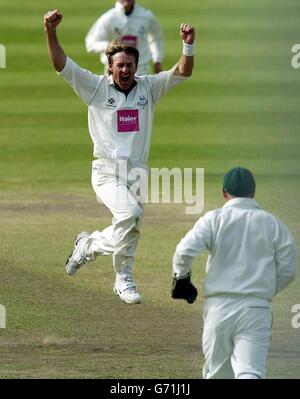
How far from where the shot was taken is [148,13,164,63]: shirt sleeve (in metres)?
18.5

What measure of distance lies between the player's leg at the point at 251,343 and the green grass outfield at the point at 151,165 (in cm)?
142

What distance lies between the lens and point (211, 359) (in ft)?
24.9

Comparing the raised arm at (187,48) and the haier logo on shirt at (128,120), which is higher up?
the raised arm at (187,48)

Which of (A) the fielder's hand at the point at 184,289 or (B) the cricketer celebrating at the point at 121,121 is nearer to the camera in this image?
(A) the fielder's hand at the point at 184,289

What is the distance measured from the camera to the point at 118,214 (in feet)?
32.1

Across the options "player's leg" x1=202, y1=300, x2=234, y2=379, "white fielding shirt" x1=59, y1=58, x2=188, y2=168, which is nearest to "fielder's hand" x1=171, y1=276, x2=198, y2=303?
"player's leg" x1=202, y1=300, x2=234, y2=379

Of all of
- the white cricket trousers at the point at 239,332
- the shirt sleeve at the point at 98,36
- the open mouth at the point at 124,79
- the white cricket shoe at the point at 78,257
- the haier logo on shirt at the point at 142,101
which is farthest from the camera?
the shirt sleeve at the point at 98,36

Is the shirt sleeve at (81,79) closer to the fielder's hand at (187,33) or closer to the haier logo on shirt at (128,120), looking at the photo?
the haier logo on shirt at (128,120)

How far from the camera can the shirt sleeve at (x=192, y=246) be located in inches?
287

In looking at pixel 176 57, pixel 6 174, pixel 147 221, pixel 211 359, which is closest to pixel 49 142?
pixel 6 174

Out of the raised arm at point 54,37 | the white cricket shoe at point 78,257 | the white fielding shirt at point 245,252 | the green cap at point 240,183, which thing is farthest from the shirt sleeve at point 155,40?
the white fielding shirt at point 245,252

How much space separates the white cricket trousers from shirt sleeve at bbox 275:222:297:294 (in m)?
0.21

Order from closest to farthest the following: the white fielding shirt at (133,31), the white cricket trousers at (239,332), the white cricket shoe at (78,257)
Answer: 1. the white cricket trousers at (239,332)
2. the white cricket shoe at (78,257)
3. the white fielding shirt at (133,31)

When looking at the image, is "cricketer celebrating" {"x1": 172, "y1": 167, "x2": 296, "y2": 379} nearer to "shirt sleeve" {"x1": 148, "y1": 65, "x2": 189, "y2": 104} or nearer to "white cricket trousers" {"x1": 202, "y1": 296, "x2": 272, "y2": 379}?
"white cricket trousers" {"x1": 202, "y1": 296, "x2": 272, "y2": 379}
